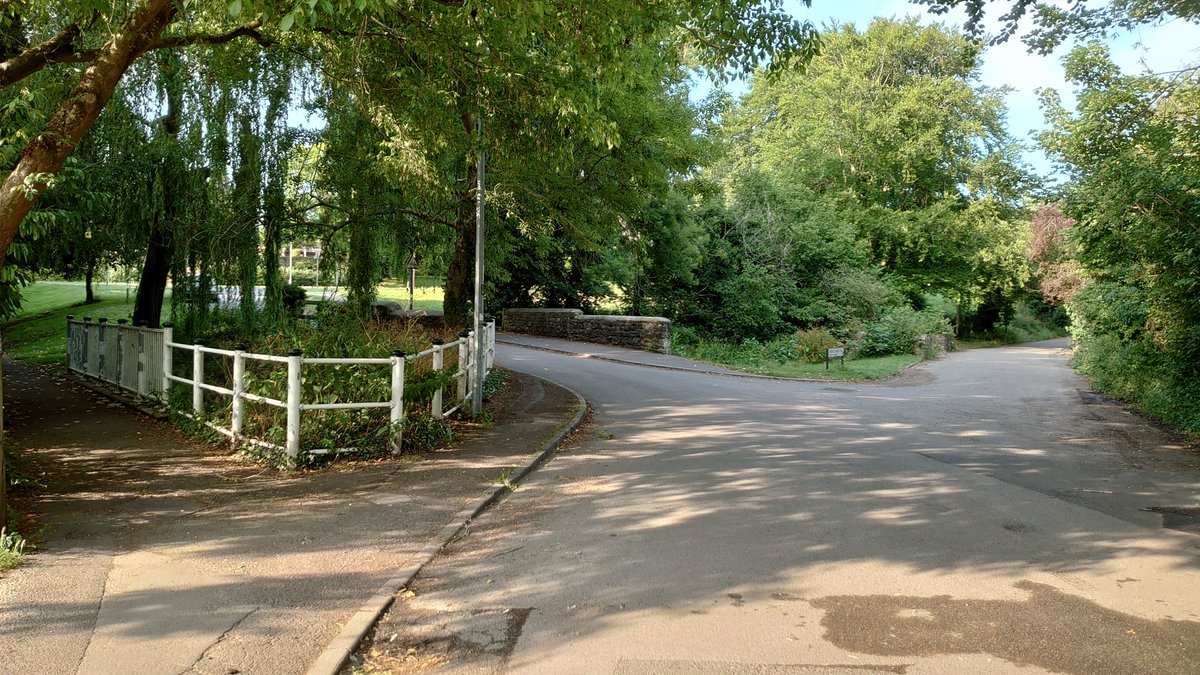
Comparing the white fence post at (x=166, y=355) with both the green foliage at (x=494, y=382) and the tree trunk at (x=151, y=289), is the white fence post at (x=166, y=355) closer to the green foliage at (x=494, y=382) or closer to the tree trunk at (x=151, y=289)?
the green foliage at (x=494, y=382)

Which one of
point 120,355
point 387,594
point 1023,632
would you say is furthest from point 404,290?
point 1023,632

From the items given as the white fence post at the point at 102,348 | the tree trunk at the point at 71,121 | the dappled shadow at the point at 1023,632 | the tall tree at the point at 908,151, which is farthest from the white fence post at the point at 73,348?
the tall tree at the point at 908,151

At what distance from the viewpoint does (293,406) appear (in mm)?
8836

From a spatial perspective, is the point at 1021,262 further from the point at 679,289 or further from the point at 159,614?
the point at 159,614

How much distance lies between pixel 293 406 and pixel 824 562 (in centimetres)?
573

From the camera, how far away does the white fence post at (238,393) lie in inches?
379

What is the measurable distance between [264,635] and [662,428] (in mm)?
8658

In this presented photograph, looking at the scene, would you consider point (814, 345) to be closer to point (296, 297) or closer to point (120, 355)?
point (296, 297)

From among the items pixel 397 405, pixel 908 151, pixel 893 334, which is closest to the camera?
pixel 397 405

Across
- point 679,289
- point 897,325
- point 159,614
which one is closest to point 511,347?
point 679,289

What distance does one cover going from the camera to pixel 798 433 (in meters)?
12.4

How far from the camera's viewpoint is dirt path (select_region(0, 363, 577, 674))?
441 cm

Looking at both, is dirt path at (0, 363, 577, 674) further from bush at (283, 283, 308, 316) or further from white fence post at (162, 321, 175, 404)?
bush at (283, 283, 308, 316)

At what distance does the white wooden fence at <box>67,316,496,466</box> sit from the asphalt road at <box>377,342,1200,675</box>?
6.93ft
